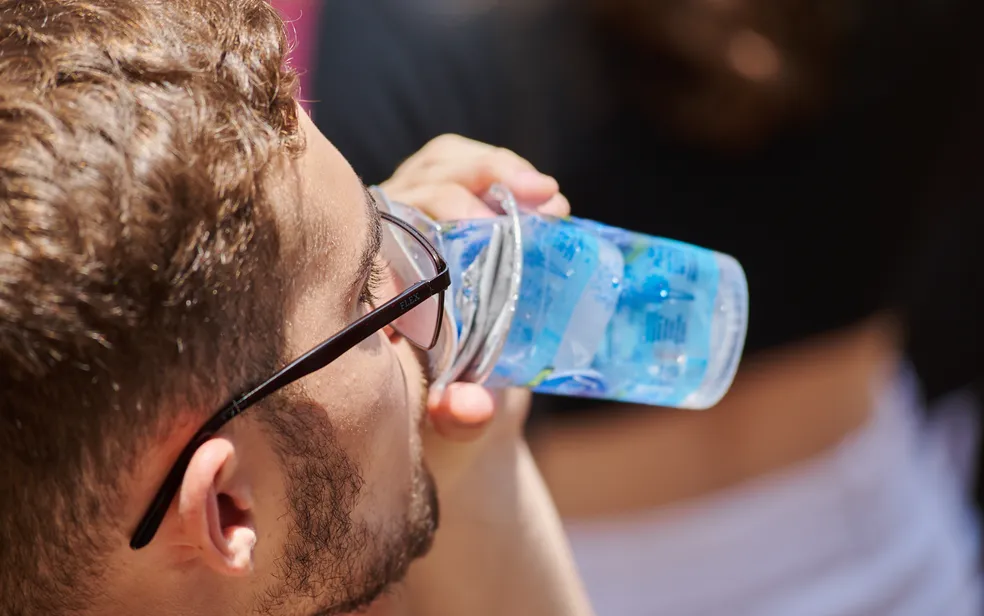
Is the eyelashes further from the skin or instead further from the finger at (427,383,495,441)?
the finger at (427,383,495,441)

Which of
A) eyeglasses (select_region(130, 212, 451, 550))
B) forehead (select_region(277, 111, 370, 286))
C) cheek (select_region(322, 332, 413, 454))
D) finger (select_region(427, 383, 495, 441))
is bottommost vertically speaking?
finger (select_region(427, 383, 495, 441))

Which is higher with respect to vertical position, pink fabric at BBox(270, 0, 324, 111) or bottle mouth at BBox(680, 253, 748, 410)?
pink fabric at BBox(270, 0, 324, 111)

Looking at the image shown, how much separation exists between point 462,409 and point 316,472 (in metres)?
0.21

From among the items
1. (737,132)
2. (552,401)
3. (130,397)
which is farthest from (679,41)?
(130,397)

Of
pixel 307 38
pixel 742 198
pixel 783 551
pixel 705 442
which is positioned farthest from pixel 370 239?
pixel 783 551

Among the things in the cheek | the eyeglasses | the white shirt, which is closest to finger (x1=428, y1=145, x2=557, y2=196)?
the eyeglasses

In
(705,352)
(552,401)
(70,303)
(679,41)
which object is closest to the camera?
(70,303)

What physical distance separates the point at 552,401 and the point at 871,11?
103cm

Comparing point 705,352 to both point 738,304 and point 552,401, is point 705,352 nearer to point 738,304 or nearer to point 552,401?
point 738,304

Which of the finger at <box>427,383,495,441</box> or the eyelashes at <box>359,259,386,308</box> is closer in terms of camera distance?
the eyelashes at <box>359,259,386,308</box>

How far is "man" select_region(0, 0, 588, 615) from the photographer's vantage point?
30.4 inches

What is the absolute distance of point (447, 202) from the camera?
1.20 m

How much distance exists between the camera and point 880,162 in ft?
6.56

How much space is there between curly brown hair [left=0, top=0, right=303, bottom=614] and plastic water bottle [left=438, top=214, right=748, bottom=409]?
329 millimetres
